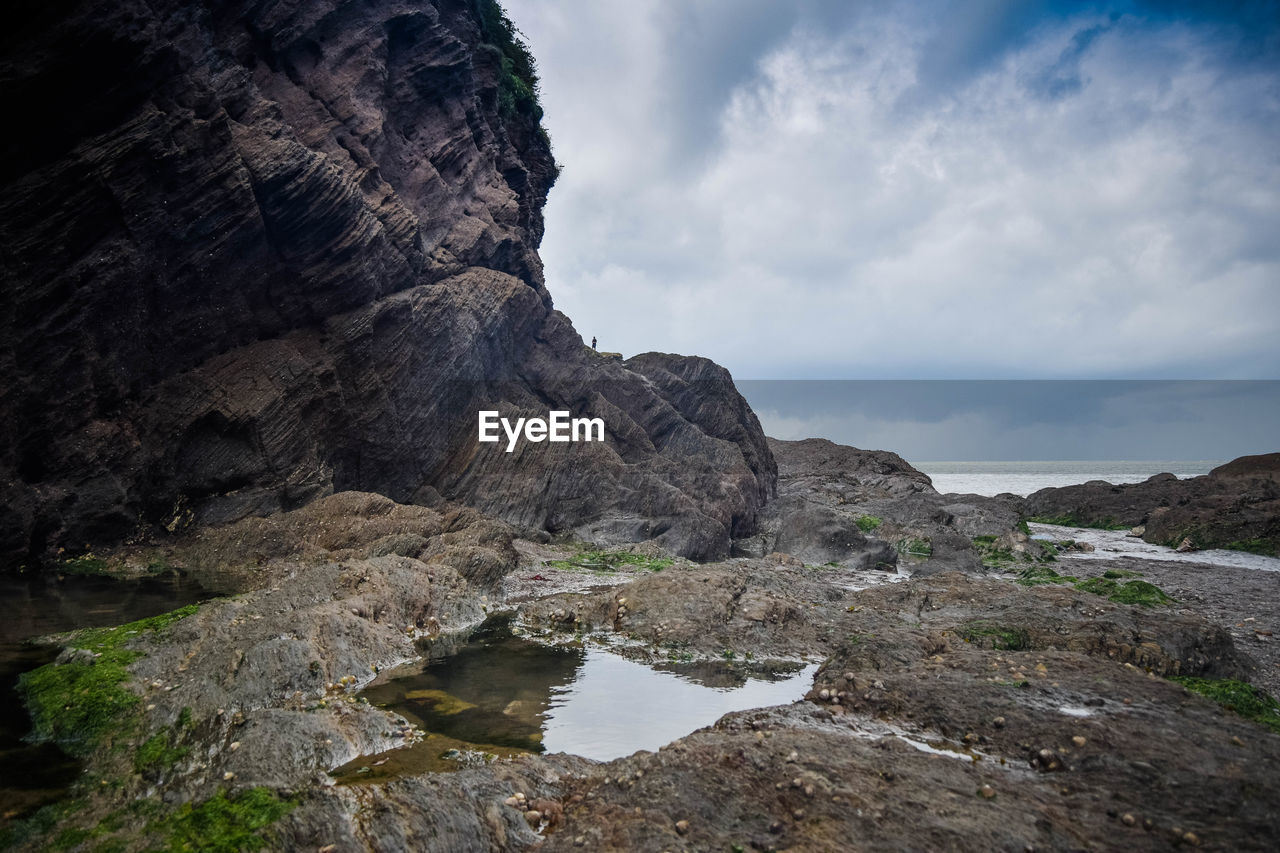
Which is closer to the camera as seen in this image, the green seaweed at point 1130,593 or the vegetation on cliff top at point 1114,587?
the green seaweed at point 1130,593

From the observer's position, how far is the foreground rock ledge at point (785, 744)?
6684 mm

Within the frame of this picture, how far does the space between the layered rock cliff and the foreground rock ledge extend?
1080 cm

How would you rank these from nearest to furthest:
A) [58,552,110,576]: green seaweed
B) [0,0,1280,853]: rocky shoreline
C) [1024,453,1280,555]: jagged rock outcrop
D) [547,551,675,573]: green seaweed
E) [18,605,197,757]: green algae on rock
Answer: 1. [0,0,1280,853]: rocky shoreline
2. [18,605,197,757]: green algae on rock
3. [58,552,110,576]: green seaweed
4. [547,551,675,573]: green seaweed
5. [1024,453,1280,555]: jagged rock outcrop

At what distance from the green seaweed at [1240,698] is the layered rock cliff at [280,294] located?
69.1ft

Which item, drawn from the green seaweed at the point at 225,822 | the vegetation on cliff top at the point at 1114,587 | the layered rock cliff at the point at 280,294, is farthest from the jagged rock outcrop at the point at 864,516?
the green seaweed at the point at 225,822

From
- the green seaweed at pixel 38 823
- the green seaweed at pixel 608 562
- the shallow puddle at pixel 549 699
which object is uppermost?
the green seaweed at pixel 608 562

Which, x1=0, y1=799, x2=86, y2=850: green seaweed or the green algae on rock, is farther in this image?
the green algae on rock

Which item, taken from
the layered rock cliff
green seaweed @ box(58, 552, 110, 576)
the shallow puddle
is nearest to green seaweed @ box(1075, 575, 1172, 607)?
the shallow puddle

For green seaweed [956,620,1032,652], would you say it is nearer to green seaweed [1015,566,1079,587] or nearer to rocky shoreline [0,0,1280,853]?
rocky shoreline [0,0,1280,853]

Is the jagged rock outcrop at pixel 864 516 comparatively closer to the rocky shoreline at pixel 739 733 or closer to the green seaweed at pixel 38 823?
the rocky shoreline at pixel 739 733

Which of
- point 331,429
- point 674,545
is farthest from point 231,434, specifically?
point 674,545

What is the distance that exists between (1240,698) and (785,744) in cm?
656

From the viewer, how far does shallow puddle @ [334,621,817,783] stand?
928cm

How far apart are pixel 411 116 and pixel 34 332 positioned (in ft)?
66.9
